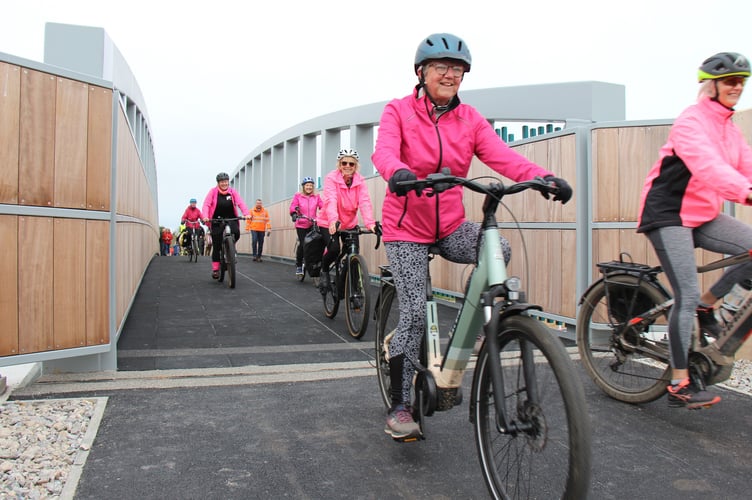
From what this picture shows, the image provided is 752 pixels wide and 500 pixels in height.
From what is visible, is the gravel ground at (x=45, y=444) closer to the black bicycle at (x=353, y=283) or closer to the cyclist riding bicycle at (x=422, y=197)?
the cyclist riding bicycle at (x=422, y=197)

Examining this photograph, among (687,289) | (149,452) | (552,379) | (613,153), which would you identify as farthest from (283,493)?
(613,153)

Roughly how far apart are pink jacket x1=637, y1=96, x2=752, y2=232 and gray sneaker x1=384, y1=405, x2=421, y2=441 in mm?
1800

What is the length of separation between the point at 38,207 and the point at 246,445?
222 centimetres

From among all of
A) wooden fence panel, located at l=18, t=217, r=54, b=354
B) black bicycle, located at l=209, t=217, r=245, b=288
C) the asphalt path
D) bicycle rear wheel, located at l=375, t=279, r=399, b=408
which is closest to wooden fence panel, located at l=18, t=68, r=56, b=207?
wooden fence panel, located at l=18, t=217, r=54, b=354

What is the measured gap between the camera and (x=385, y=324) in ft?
11.7

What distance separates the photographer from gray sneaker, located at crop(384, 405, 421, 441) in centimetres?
293

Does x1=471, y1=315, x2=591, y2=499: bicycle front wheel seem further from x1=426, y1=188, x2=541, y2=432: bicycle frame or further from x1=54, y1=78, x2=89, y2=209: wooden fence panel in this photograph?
x1=54, y1=78, x2=89, y2=209: wooden fence panel

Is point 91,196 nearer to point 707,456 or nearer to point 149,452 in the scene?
point 149,452

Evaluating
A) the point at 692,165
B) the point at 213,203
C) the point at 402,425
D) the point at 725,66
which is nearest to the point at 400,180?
the point at 402,425

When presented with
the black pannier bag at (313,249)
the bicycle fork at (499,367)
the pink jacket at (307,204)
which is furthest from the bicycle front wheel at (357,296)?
the pink jacket at (307,204)

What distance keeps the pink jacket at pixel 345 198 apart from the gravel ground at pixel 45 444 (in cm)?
365

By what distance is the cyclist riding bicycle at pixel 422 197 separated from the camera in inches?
116

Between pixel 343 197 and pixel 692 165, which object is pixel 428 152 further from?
pixel 343 197

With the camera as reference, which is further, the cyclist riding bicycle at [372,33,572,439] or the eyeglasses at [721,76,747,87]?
the eyeglasses at [721,76,747,87]
